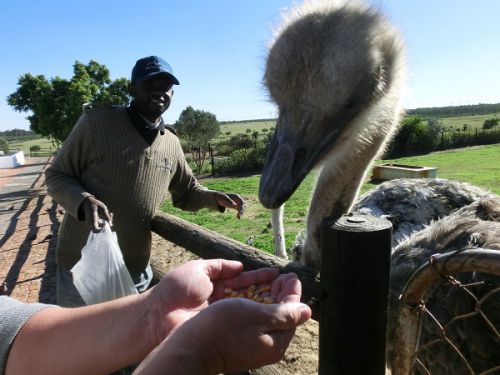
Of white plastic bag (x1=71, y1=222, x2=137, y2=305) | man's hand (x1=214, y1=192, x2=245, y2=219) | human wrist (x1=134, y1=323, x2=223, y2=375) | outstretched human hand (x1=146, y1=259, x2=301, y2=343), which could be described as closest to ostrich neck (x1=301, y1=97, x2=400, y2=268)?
man's hand (x1=214, y1=192, x2=245, y2=219)

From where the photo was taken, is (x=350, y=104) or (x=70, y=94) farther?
(x=70, y=94)

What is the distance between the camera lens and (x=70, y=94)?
47.4ft

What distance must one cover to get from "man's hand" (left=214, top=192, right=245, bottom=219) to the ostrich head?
79 cm

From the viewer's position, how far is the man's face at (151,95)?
235 centimetres

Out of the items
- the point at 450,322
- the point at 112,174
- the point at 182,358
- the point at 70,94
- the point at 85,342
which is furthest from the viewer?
the point at 70,94

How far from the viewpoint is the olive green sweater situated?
221cm

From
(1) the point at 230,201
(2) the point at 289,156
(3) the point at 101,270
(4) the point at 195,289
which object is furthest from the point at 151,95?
(4) the point at 195,289

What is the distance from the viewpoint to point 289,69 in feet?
5.50

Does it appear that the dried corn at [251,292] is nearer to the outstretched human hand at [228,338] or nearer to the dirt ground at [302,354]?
the outstretched human hand at [228,338]

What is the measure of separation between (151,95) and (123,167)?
416 millimetres

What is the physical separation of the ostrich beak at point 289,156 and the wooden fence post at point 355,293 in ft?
1.70

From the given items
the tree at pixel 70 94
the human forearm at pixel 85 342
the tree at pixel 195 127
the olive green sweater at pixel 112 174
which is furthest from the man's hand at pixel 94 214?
the tree at pixel 195 127

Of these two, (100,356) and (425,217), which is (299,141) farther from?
(425,217)

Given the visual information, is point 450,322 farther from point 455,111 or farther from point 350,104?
point 455,111
